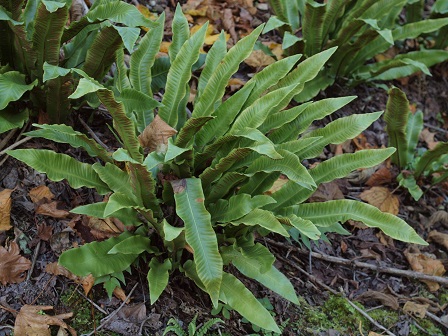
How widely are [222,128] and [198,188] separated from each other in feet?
1.17

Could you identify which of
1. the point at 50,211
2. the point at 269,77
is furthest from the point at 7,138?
the point at 269,77

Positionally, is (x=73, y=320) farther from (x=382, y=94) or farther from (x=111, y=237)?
(x=382, y=94)

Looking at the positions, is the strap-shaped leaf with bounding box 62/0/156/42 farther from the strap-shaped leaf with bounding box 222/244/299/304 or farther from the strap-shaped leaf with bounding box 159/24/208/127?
the strap-shaped leaf with bounding box 222/244/299/304

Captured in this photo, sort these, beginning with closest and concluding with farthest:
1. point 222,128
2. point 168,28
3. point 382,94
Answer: point 222,128 → point 168,28 → point 382,94

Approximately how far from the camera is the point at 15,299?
232cm

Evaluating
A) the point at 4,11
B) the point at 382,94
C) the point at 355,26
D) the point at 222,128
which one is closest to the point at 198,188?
the point at 222,128

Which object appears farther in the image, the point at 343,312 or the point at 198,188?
the point at 343,312

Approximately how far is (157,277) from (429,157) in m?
2.03

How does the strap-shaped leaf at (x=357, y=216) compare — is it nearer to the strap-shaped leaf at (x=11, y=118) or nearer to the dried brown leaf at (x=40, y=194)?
the dried brown leaf at (x=40, y=194)

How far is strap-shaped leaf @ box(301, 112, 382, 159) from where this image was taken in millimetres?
2512

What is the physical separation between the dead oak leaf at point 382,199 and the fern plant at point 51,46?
1881 mm

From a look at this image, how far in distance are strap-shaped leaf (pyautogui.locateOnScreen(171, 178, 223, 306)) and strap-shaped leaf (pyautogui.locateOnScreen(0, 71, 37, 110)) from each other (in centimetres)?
87

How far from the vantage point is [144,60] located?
2668mm

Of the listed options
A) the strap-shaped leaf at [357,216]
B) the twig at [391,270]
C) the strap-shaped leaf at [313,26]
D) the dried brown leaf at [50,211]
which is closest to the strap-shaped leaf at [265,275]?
the strap-shaped leaf at [357,216]
